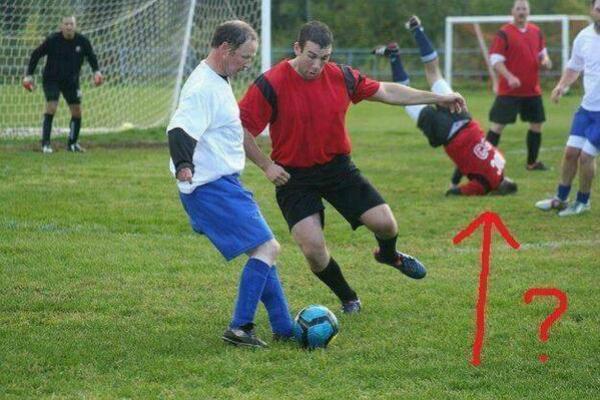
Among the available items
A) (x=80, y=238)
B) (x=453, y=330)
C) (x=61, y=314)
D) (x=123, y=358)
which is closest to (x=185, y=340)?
(x=123, y=358)

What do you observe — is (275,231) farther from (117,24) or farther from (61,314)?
(117,24)

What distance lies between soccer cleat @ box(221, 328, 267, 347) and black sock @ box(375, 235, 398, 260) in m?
1.38

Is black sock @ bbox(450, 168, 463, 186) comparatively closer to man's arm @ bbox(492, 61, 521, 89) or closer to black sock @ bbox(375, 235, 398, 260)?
man's arm @ bbox(492, 61, 521, 89)

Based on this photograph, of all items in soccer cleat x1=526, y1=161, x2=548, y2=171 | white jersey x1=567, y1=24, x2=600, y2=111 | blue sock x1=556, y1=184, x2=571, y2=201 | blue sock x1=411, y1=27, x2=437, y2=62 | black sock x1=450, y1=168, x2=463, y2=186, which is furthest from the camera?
soccer cleat x1=526, y1=161, x2=548, y2=171

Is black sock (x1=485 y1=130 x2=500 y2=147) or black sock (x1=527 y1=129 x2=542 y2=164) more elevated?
black sock (x1=485 y1=130 x2=500 y2=147)

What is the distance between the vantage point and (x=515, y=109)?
549 inches

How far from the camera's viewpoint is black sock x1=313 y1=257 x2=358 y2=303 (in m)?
6.82

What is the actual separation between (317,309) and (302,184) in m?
0.95

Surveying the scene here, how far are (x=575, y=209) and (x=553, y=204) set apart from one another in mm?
265

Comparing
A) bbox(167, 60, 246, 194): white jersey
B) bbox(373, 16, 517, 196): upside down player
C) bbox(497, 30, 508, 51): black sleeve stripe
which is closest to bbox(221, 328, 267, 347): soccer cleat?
bbox(167, 60, 246, 194): white jersey

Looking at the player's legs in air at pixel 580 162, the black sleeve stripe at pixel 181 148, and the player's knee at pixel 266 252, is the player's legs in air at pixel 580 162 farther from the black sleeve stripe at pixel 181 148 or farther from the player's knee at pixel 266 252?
the black sleeve stripe at pixel 181 148

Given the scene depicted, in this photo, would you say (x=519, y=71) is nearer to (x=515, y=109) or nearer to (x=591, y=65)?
(x=515, y=109)

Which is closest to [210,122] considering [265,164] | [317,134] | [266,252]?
[265,164]

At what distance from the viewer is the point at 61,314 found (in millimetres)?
6633
